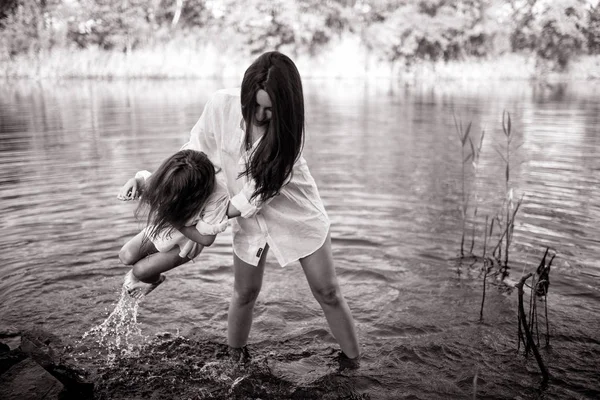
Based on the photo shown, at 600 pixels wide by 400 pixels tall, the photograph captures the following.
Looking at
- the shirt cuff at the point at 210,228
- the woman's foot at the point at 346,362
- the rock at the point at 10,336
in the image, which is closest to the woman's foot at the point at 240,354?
the woman's foot at the point at 346,362

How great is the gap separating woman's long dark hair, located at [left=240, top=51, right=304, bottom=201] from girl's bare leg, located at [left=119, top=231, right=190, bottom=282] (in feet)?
2.54

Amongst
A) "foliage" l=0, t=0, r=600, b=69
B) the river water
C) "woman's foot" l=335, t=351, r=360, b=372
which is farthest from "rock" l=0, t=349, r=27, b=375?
"foliage" l=0, t=0, r=600, b=69

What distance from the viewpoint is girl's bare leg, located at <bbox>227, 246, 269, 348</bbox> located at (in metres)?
3.08

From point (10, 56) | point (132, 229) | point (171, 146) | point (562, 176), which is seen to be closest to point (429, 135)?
point (562, 176)

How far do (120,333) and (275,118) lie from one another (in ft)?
7.22

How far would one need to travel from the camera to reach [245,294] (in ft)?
10.5

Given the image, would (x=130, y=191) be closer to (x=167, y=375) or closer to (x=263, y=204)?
(x=263, y=204)

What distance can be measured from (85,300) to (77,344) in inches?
29.8

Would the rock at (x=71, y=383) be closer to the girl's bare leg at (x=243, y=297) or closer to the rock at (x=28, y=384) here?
the rock at (x=28, y=384)

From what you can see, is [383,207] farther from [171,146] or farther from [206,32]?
[206,32]

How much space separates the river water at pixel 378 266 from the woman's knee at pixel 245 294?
45cm

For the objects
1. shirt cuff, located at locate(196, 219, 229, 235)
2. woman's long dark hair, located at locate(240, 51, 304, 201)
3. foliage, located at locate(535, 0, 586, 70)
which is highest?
foliage, located at locate(535, 0, 586, 70)

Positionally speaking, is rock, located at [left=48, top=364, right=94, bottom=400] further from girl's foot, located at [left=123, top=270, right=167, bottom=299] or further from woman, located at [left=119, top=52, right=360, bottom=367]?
woman, located at [left=119, top=52, right=360, bottom=367]

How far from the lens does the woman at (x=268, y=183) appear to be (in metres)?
2.52
